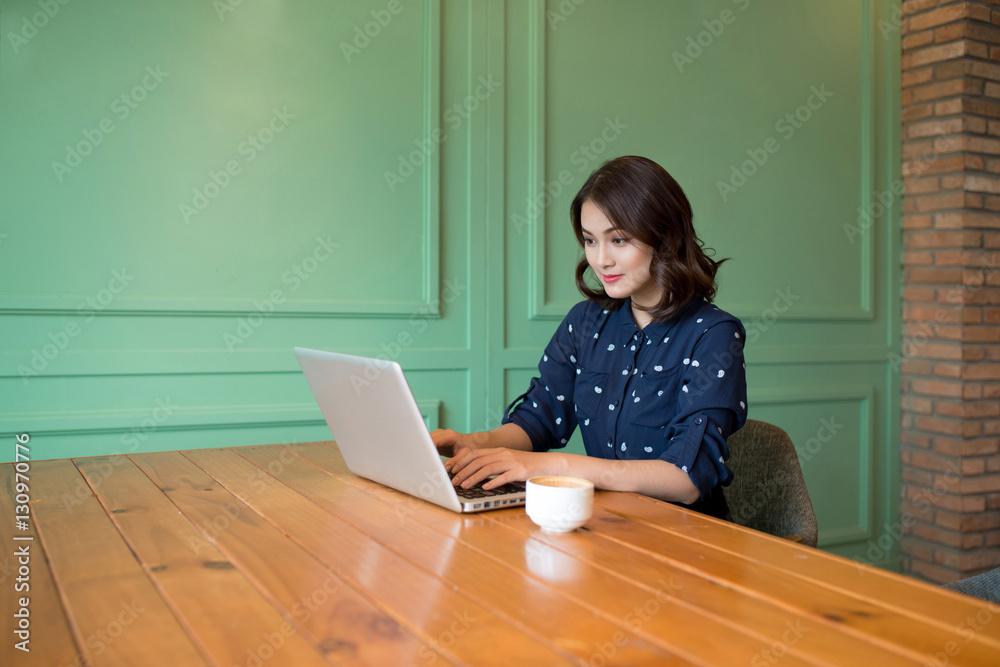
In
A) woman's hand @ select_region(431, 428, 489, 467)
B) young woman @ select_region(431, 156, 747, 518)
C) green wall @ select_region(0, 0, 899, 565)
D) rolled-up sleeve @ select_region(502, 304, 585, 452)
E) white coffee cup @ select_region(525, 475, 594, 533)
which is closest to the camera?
white coffee cup @ select_region(525, 475, 594, 533)

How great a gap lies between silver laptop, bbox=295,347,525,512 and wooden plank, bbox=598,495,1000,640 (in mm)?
235

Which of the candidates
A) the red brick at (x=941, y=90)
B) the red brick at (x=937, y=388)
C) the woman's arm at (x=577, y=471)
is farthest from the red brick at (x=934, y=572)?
the woman's arm at (x=577, y=471)

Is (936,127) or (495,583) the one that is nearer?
(495,583)

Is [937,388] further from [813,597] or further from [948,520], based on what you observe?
[813,597]

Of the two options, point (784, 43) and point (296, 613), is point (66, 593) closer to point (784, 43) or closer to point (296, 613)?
point (296, 613)

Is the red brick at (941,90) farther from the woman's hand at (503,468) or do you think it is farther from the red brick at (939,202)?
the woman's hand at (503,468)

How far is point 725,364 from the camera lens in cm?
144

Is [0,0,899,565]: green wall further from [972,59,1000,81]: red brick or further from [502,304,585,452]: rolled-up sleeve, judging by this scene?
[502,304,585,452]: rolled-up sleeve

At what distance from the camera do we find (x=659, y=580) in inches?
32.8

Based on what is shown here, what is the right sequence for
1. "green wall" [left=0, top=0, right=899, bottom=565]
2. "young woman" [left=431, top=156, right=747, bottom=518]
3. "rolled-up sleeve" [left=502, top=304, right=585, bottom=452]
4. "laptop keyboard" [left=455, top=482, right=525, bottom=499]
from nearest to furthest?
"laptop keyboard" [left=455, top=482, right=525, bottom=499], "young woman" [left=431, top=156, right=747, bottom=518], "rolled-up sleeve" [left=502, top=304, right=585, bottom=452], "green wall" [left=0, top=0, right=899, bottom=565]

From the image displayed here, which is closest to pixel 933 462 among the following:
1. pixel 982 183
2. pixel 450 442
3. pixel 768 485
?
pixel 982 183

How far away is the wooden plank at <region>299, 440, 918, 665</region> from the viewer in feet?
2.17

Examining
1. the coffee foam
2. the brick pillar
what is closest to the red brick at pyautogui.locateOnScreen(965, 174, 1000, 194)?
the brick pillar

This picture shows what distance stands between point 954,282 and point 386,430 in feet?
9.26
